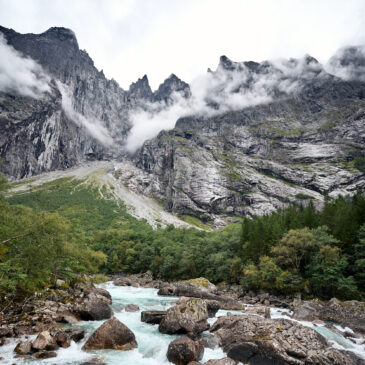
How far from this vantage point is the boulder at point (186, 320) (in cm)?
2442

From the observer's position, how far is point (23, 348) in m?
A: 17.9

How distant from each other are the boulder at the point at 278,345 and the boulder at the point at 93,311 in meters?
14.5

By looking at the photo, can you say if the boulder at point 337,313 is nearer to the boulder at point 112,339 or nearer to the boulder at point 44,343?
the boulder at point 112,339

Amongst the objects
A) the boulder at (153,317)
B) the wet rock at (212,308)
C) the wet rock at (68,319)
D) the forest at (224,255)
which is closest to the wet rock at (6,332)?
the forest at (224,255)

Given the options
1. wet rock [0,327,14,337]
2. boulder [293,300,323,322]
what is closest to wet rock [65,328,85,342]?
wet rock [0,327,14,337]

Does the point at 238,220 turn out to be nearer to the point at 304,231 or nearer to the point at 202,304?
the point at 304,231

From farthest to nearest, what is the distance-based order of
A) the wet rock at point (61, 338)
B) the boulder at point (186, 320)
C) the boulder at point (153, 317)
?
the boulder at point (153, 317)
the boulder at point (186, 320)
the wet rock at point (61, 338)

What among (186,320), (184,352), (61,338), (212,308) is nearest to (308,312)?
(212,308)

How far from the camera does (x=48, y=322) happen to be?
23.8 metres

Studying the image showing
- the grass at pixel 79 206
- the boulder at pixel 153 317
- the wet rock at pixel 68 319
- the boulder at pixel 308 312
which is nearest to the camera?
the wet rock at pixel 68 319

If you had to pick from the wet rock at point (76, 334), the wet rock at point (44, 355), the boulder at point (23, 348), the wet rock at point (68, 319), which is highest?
the boulder at point (23, 348)

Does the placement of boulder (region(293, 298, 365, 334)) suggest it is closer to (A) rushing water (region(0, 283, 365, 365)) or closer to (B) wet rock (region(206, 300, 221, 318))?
(A) rushing water (region(0, 283, 365, 365))

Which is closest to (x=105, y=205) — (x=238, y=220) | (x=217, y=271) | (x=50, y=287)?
(x=238, y=220)

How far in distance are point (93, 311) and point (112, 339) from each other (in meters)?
8.38
